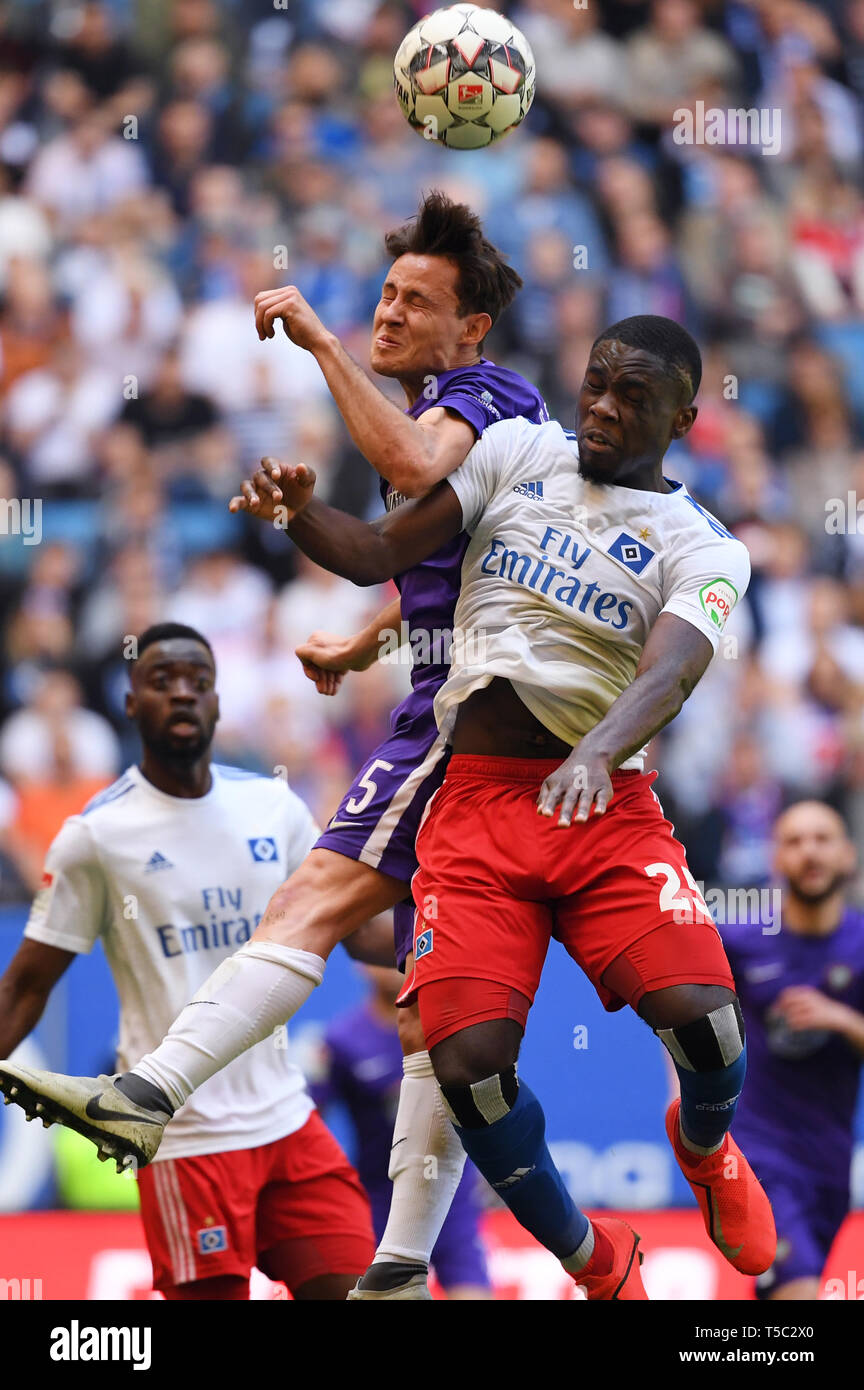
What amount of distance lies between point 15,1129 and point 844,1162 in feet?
11.3

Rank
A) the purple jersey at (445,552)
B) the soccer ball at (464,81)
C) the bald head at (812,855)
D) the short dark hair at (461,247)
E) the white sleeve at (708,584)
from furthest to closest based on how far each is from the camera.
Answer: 1. the bald head at (812,855)
2. the soccer ball at (464,81)
3. the short dark hair at (461,247)
4. the purple jersey at (445,552)
5. the white sleeve at (708,584)

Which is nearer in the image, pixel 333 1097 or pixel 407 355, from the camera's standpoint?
pixel 407 355

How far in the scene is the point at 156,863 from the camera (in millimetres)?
6156

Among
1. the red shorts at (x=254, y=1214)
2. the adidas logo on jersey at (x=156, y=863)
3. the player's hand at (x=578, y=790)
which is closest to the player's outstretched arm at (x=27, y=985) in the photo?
the adidas logo on jersey at (x=156, y=863)

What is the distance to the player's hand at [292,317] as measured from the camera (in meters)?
4.61

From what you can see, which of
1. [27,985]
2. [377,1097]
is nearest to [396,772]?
[27,985]

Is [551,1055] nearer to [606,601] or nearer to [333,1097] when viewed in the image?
[333,1097]

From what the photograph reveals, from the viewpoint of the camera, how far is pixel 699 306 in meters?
11.7

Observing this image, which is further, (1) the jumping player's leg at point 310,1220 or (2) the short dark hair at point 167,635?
(2) the short dark hair at point 167,635

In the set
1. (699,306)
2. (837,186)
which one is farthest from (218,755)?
(837,186)

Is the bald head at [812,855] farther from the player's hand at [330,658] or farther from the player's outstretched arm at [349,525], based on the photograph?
the player's outstretched arm at [349,525]

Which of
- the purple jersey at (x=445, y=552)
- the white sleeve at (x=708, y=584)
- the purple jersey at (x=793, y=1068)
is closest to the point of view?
the white sleeve at (x=708, y=584)

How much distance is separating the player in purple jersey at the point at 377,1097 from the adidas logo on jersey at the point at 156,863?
1.12m

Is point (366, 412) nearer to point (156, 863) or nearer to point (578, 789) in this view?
point (578, 789)
